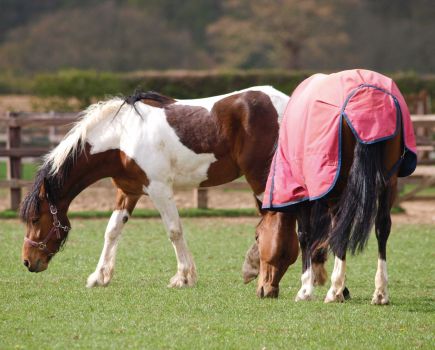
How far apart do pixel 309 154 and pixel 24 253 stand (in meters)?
3.09

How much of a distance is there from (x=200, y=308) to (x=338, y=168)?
1.56m

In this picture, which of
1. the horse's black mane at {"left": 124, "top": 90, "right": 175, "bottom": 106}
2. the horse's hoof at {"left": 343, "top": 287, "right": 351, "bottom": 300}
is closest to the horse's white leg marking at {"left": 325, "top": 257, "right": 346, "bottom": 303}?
the horse's hoof at {"left": 343, "top": 287, "right": 351, "bottom": 300}

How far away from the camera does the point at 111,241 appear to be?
8.60 m

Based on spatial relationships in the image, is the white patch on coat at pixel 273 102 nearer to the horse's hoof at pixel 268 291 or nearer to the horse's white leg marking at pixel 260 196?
the horse's white leg marking at pixel 260 196

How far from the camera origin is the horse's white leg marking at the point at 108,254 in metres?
8.30

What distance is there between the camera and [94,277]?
830 centimetres

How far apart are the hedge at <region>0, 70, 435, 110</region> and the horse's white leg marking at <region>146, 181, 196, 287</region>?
695 inches

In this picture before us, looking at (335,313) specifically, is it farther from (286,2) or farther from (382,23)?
(382,23)

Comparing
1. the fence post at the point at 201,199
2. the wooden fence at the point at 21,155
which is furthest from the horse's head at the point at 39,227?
the fence post at the point at 201,199

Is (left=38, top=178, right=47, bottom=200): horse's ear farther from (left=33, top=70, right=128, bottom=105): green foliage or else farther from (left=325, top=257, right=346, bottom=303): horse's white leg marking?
(left=33, top=70, right=128, bottom=105): green foliage

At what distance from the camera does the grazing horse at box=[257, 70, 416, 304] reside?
21.5 ft

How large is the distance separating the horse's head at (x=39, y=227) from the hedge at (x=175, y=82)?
698 inches

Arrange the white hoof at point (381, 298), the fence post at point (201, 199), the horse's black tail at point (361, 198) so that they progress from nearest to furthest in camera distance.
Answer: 1. the horse's black tail at point (361, 198)
2. the white hoof at point (381, 298)
3. the fence post at point (201, 199)

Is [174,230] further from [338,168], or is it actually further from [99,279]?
[338,168]
